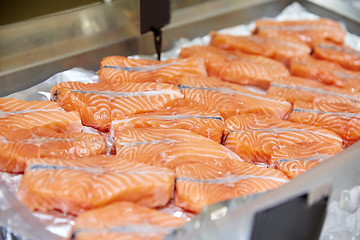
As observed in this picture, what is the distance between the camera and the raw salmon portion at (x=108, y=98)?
2879 millimetres

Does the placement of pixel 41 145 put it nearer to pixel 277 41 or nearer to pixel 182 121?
pixel 182 121

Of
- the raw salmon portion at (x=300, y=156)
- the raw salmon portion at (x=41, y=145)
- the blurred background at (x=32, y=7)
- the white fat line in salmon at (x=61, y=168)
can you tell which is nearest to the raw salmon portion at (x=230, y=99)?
the raw salmon portion at (x=300, y=156)

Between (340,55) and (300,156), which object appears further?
(340,55)

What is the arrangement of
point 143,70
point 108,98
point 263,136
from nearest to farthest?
1. point 263,136
2. point 108,98
3. point 143,70

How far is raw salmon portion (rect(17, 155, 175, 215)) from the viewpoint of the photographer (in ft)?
7.10

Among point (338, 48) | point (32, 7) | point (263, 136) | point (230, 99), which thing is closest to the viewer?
point (263, 136)

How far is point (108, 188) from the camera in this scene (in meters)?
2.20

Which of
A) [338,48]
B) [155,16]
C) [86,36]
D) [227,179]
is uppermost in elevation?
[155,16]

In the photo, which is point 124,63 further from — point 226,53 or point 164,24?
point 226,53

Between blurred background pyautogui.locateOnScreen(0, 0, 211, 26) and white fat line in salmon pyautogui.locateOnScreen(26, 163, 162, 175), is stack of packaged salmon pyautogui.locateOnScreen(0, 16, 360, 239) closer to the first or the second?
white fat line in salmon pyautogui.locateOnScreen(26, 163, 162, 175)

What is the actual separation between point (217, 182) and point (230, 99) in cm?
96

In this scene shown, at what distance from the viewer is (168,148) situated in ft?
8.55

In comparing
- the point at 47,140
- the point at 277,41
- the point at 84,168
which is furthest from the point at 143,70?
the point at 277,41

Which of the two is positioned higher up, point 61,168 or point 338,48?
point 338,48
